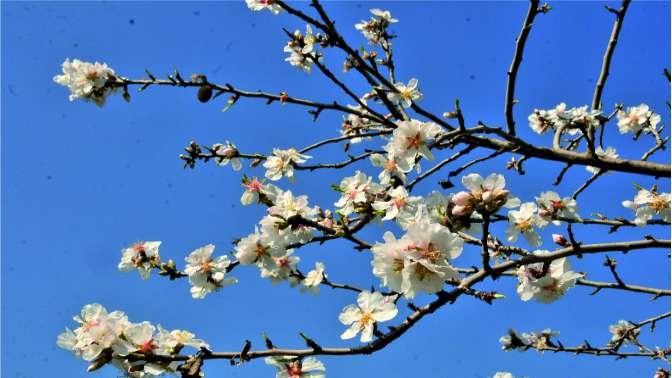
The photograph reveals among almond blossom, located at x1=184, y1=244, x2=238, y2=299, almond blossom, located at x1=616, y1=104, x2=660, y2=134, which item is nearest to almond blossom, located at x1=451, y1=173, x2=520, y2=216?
almond blossom, located at x1=184, y1=244, x2=238, y2=299

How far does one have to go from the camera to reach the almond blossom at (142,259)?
11.7ft

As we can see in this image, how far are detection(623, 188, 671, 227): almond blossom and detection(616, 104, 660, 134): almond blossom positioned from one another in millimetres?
1335

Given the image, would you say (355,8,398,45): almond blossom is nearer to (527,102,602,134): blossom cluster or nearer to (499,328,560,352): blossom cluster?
(527,102,602,134): blossom cluster

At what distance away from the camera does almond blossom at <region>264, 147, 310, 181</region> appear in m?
3.73

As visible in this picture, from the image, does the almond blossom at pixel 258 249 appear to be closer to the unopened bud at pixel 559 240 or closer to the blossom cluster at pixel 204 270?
the blossom cluster at pixel 204 270

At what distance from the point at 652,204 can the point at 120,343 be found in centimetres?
338

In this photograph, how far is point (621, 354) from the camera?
14.3 feet

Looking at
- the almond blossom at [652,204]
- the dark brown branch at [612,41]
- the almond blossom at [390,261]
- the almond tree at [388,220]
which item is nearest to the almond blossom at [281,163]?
the almond tree at [388,220]

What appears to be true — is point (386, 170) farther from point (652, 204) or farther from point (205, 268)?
point (652, 204)

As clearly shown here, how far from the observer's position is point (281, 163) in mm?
3746

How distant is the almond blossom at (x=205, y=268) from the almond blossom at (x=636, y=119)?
3.85m

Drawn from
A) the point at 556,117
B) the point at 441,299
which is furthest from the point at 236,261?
the point at 556,117

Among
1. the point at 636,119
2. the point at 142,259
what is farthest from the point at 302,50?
the point at 636,119

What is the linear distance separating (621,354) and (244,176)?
139 inches
